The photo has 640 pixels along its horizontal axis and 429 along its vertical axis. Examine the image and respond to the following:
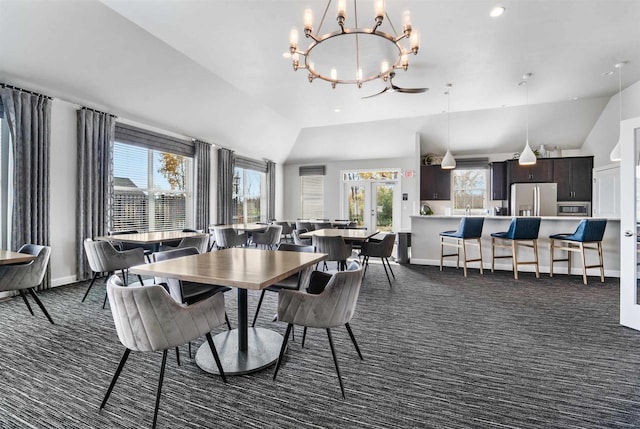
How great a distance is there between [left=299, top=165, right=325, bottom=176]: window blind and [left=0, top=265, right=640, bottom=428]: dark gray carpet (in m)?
6.79

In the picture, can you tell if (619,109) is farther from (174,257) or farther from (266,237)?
(174,257)

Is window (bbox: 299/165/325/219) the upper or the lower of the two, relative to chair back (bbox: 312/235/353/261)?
upper

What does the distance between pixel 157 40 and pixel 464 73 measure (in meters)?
4.48

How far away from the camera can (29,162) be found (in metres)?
3.76

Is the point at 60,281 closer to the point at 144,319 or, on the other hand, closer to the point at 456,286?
the point at 144,319

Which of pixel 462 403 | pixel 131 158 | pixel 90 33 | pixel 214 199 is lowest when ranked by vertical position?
pixel 462 403

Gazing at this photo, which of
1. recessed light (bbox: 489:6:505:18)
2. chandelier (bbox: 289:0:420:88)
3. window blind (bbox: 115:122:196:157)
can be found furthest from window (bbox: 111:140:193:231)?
recessed light (bbox: 489:6:505:18)

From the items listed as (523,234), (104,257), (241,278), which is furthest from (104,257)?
(523,234)

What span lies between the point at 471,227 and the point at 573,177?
3896 millimetres

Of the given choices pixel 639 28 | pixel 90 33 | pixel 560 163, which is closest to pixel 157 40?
pixel 90 33

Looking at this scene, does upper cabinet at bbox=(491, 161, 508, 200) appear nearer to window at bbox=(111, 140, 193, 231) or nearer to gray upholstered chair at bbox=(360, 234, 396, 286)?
gray upholstered chair at bbox=(360, 234, 396, 286)

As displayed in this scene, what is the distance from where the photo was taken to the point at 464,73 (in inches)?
188

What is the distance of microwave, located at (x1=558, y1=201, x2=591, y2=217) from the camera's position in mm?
6795

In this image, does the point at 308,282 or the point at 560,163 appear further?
the point at 560,163
